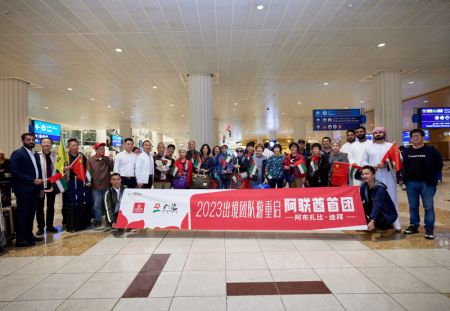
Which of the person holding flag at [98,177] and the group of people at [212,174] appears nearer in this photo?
the group of people at [212,174]

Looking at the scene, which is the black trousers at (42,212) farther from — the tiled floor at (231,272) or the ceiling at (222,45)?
the ceiling at (222,45)

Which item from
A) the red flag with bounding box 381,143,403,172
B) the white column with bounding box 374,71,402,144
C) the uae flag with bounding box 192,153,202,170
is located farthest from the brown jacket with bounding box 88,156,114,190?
the white column with bounding box 374,71,402,144

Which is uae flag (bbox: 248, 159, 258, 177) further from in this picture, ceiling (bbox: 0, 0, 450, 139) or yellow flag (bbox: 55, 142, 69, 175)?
yellow flag (bbox: 55, 142, 69, 175)

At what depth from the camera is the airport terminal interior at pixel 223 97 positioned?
283 cm

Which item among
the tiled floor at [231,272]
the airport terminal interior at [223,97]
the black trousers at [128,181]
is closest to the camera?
the tiled floor at [231,272]

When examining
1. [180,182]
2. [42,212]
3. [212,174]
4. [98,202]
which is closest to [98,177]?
[98,202]

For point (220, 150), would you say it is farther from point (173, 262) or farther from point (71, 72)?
point (71, 72)

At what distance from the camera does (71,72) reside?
9891 millimetres

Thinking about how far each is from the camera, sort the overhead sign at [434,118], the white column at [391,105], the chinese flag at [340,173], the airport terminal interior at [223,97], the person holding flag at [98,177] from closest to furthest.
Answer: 1. the airport terminal interior at [223,97]
2. the chinese flag at [340,173]
3. the person holding flag at [98,177]
4. the white column at [391,105]
5. the overhead sign at [434,118]

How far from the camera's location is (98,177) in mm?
5488

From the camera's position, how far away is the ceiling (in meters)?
5.91

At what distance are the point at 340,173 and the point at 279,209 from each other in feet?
5.53

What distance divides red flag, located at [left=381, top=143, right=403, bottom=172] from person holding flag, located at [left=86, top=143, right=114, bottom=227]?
507 cm

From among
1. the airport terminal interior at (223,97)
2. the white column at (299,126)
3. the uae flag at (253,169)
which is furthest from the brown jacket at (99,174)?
the white column at (299,126)
